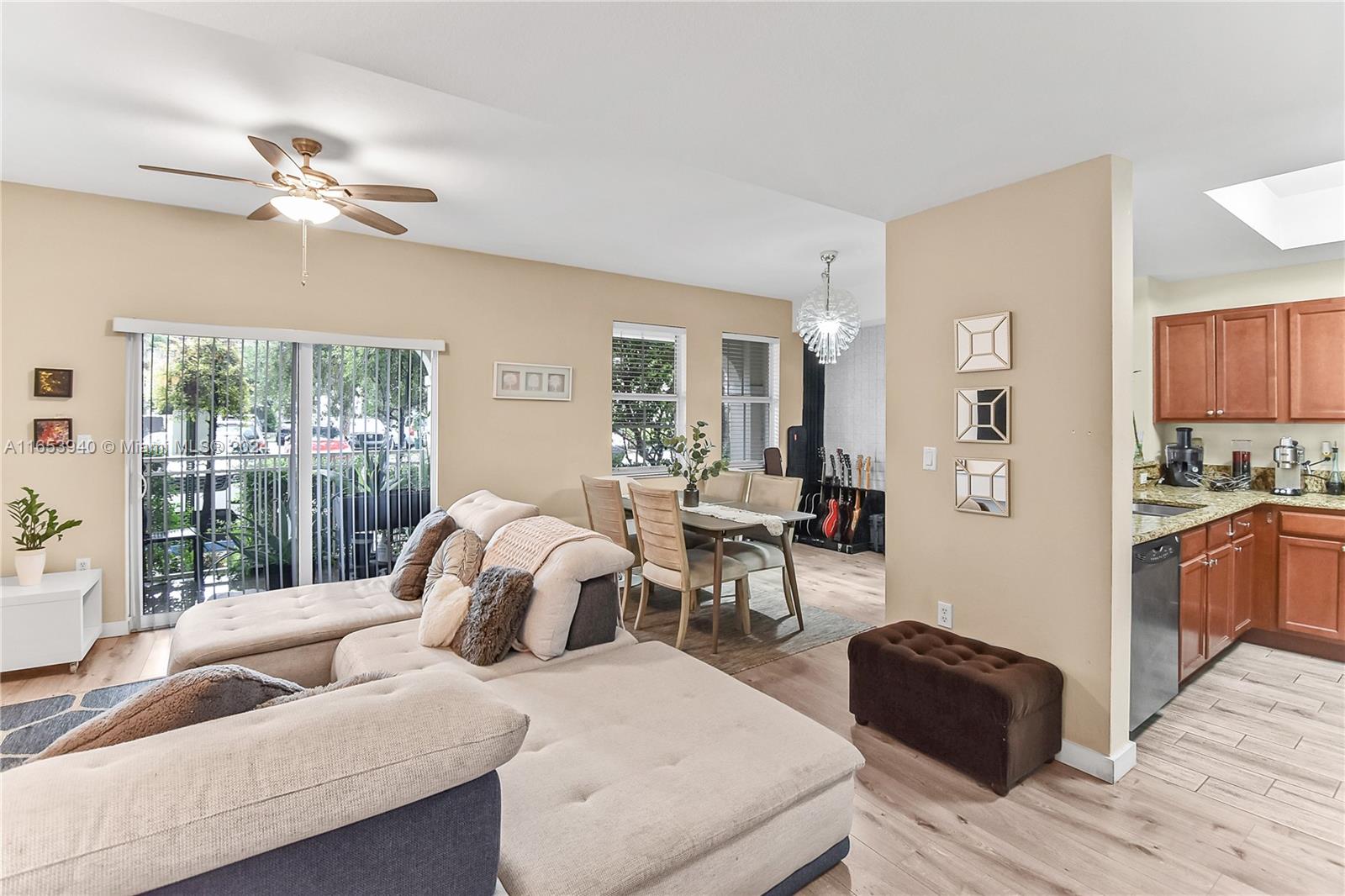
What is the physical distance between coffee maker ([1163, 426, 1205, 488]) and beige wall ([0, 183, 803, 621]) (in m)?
3.88

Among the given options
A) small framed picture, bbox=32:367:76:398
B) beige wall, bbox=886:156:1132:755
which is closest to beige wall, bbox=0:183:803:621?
small framed picture, bbox=32:367:76:398

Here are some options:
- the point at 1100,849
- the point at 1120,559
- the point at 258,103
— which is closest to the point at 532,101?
the point at 258,103

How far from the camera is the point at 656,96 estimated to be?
6.70 feet

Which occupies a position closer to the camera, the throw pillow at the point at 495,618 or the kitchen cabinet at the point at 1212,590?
the throw pillow at the point at 495,618

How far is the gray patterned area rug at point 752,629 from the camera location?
11.9 feet

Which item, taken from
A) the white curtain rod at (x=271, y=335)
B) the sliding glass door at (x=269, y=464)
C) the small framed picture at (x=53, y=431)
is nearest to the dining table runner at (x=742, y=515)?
the sliding glass door at (x=269, y=464)

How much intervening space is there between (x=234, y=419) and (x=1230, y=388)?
22.0ft

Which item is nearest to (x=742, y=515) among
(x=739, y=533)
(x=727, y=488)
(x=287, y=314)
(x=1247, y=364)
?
(x=739, y=533)

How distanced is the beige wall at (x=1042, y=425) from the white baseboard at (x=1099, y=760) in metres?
0.03

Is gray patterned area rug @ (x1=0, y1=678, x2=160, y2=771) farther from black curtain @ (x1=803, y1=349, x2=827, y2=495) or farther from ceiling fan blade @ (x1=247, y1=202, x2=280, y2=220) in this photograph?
black curtain @ (x1=803, y1=349, x2=827, y2=495)

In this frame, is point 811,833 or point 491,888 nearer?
point 491,888

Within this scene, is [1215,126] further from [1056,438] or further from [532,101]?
[532,101]

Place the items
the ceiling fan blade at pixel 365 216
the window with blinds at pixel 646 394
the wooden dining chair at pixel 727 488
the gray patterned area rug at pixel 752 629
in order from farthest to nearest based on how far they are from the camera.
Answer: the window with blinds at pixel 646 394 < the wooden dining chair at pixel 727 488 < the gray patterned area rug at pixel 752 629 < the ceiling fan blade at pixel 365 216

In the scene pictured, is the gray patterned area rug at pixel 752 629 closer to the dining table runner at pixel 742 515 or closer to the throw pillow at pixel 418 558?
the dining table runner at pixel 742 515
